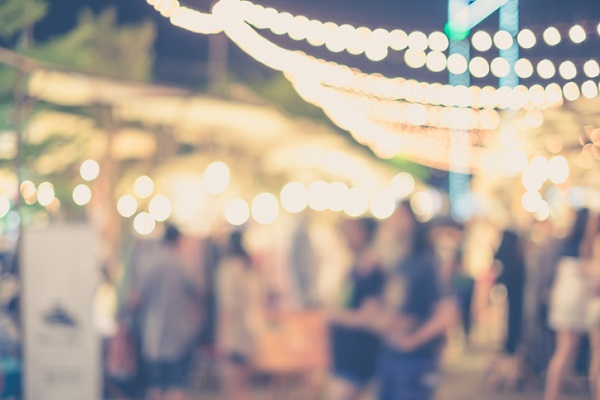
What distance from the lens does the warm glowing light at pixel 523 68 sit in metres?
23.2

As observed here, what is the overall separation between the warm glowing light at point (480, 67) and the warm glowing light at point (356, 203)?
20820mm

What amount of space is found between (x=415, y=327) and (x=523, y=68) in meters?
17.3

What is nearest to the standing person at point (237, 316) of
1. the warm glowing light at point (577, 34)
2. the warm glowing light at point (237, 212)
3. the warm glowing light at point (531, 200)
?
the warm glowing light at point (577, 34)

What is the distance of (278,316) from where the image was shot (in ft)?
36.7

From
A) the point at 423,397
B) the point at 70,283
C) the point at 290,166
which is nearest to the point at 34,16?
the point at 70,283

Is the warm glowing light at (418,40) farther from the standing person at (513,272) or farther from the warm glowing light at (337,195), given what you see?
the warm glowing light at (337,195)

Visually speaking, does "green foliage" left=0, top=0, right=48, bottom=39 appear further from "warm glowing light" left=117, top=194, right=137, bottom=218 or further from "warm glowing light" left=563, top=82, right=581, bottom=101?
"warm glowing light" left=117, top=194, right=137, bottom=218

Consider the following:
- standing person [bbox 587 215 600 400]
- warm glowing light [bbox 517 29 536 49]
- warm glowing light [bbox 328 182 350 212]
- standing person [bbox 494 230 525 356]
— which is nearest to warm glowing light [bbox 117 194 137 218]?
warm glowing light [bbox 328 182 350 212]

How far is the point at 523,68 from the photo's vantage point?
23.8 meters

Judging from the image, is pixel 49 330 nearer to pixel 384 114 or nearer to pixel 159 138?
pixel 159 138

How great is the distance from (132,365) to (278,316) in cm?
167

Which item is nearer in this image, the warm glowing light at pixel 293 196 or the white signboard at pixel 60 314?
the white signboard at pixel 60 314

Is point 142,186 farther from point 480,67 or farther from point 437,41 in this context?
point 437,41

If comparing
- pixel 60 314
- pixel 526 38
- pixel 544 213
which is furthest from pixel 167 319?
pixel 544 213
